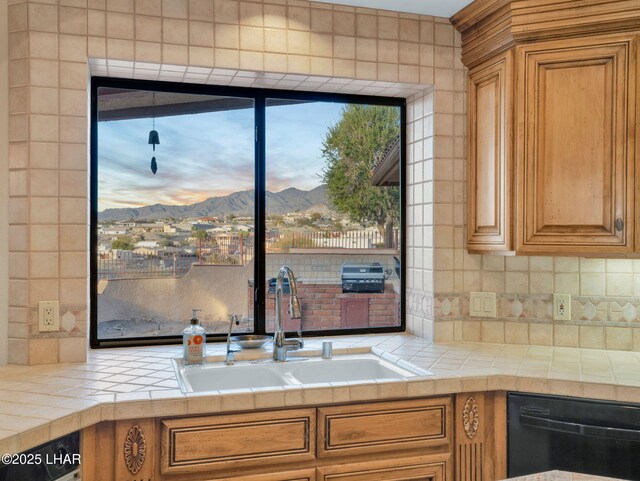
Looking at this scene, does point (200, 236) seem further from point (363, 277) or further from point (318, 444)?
point (318, 444)

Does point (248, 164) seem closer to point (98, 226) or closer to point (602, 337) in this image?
point (98, 226)

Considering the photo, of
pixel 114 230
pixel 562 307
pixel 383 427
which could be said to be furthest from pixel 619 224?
pixel 114 230

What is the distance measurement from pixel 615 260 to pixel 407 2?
1.43m

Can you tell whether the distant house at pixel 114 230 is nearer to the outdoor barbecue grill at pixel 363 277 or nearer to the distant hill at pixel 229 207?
the distant hill at pixel 229 207

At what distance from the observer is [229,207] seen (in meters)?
2.65

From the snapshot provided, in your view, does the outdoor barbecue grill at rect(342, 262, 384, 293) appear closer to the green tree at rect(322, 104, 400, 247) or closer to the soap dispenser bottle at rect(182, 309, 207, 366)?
the green tree at rect(322, 104, 400, 247)

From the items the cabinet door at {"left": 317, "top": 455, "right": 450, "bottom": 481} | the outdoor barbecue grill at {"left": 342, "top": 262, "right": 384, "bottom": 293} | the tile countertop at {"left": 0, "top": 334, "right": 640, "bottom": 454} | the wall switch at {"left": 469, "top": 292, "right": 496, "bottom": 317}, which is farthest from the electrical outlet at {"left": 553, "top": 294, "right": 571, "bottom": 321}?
the cabinet door at {"left": 317, "top": 455, "right": 450, "bottom": 481}

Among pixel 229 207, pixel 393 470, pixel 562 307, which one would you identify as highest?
pixel 229 207

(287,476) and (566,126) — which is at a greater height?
(566,126)

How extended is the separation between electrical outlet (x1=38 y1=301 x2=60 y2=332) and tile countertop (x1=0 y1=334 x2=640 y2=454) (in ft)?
0.50

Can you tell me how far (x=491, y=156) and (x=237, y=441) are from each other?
1530 mm

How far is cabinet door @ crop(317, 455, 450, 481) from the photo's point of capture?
1881 mm

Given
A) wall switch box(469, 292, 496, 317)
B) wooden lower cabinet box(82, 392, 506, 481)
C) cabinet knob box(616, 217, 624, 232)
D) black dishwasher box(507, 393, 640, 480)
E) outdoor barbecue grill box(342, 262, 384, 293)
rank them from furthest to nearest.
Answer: outdoor barbecue grill box(342, 262, 384, 293), wall switch box(469, 292, 496, 317), cabinet knob box(616, 217, 624, 232), black dishwasher box(507, 393, 640, 480), wooden lower cabinet box(82, 392, 506, 481)

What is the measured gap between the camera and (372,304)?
111 inches
